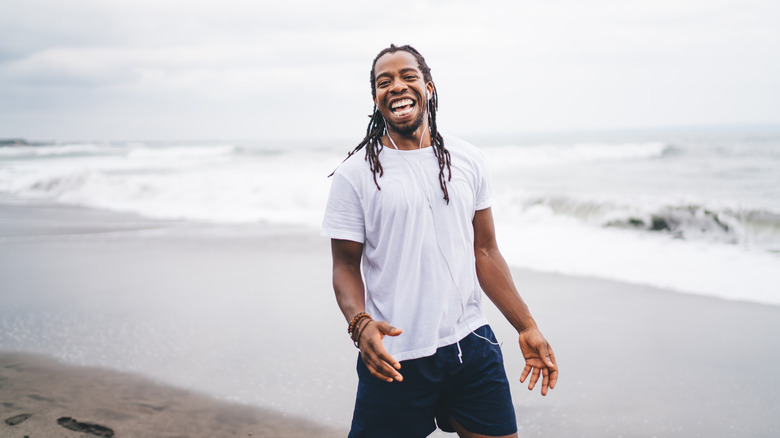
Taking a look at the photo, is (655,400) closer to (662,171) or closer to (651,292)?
(651,292)

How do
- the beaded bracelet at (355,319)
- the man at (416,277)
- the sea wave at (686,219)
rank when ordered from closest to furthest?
1. the beaded bracelet at (355,319)
2. the man at (416,277)
3. the sea wave at (686,219)

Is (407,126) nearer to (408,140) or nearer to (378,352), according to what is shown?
(408,140)

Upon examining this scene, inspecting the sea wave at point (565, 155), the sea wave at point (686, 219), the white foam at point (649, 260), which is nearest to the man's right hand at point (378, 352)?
the white foam at point (649, 260)

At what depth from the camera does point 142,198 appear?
17078 millimetres

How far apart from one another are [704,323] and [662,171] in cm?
1796

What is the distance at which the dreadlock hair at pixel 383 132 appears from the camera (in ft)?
6.44

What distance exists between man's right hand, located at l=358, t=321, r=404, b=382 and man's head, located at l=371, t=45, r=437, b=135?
0.71 metres

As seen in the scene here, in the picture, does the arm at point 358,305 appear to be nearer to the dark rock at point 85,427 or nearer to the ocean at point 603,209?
the dark rock at point 85,427

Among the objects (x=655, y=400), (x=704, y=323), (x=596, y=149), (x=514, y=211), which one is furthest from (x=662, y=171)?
(x=655, y=400)

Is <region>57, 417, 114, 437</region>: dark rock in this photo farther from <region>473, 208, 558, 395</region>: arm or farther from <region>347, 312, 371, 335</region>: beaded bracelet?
<region>473, 208, 558, 395</region>: arm

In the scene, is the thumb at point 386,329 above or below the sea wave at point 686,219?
above

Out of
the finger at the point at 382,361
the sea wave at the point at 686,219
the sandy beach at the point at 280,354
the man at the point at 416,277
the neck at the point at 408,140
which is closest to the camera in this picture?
the finger at the point at 382,361

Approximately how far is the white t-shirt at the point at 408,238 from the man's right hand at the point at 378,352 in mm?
189

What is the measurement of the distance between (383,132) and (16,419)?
3005mm
